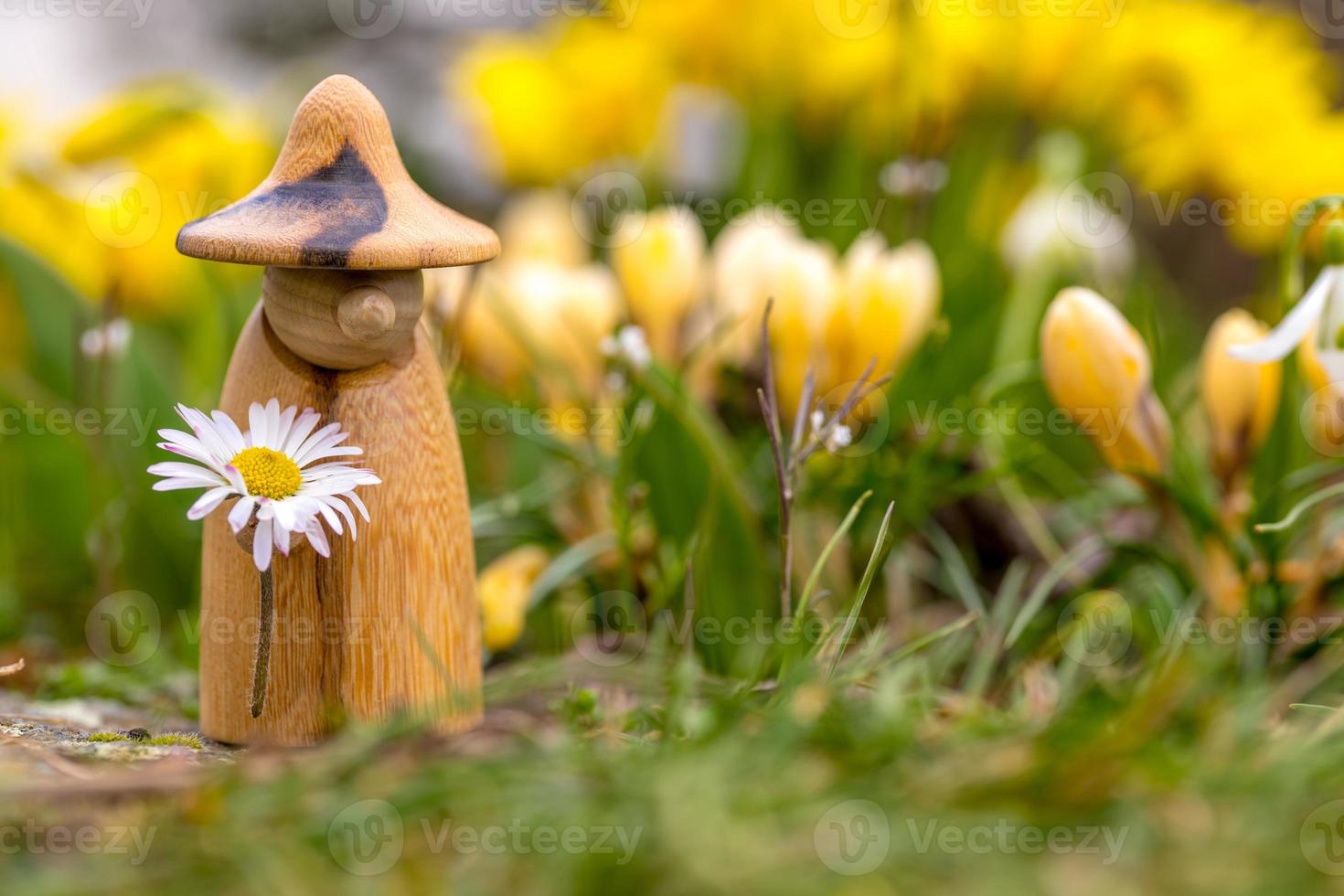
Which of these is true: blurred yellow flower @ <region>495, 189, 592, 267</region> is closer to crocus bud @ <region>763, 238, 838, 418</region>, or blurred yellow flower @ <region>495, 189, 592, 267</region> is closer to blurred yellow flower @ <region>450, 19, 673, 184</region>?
blurred yellow flower @ <region>450, 19, 673, 184</region>

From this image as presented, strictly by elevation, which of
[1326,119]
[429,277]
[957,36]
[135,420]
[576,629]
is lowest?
[576,629]

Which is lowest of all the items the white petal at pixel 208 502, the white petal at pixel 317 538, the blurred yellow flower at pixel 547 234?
the white petal at pixel 317 538

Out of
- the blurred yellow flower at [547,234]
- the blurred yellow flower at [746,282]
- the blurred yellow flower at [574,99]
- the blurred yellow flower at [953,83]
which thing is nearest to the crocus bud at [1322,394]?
the blurred yellow flower at [746,282]

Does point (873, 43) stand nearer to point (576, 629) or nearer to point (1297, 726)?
point (576, 629)

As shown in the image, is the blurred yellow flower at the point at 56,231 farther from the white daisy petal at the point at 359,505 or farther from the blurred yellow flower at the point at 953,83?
the white daisy petal at the point at 359,505

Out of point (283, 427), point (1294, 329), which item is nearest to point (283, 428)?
point (283, 427)

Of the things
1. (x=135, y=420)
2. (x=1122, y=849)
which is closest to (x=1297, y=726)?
(x=1122, y=849)
